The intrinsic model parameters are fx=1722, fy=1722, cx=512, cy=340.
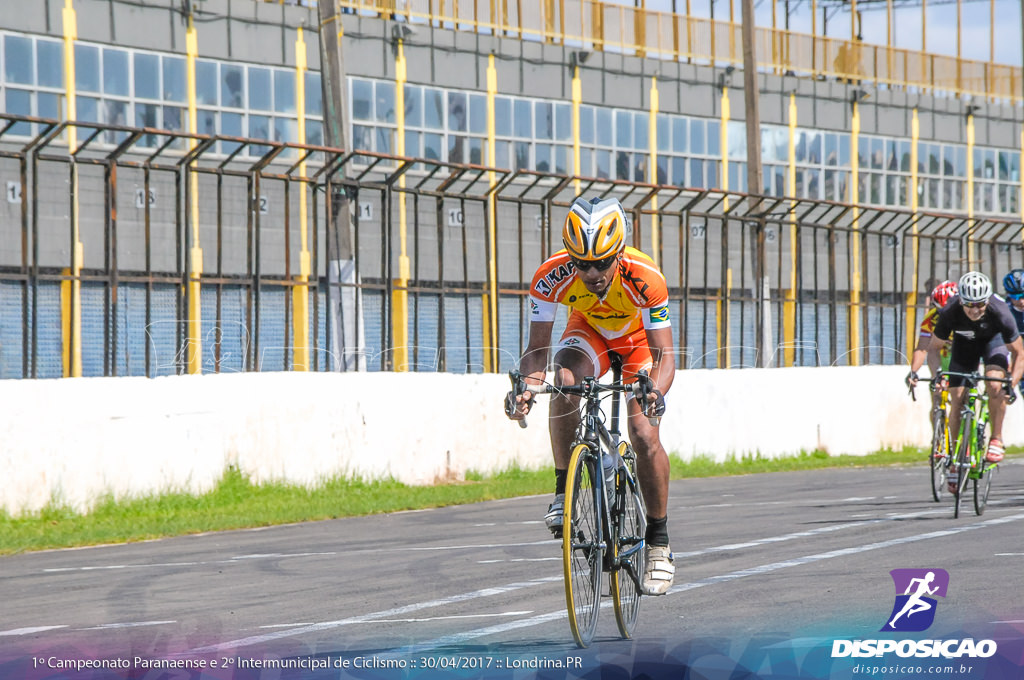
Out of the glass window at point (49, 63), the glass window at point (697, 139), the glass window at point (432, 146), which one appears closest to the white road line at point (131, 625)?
the glass window at point (49, 63)

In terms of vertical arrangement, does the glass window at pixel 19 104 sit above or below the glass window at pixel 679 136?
below

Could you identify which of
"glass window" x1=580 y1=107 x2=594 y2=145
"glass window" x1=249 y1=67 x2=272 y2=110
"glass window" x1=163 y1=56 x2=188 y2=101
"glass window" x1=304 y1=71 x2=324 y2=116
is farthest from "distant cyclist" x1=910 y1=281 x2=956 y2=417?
"glass window" x1=580 y1=107 x2=594 y2=145

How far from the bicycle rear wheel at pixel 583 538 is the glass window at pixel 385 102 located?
33.4 metres

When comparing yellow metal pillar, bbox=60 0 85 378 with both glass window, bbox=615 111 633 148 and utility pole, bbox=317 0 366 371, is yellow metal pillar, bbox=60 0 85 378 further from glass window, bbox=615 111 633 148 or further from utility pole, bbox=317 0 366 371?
glass window, bbox=615 111 633 148

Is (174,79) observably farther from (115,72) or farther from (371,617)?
(371,617)

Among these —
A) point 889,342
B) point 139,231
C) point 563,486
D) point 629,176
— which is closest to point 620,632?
point 563,486

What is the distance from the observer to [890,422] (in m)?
26.8

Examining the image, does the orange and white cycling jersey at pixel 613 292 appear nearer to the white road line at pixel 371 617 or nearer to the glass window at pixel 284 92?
the white road line at pixel 371 617

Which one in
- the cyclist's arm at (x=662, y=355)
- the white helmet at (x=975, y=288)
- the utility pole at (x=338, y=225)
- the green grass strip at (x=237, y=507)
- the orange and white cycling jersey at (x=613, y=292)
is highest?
the utility pole at (x=338, y=225)

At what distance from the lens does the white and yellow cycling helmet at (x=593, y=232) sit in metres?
7.37

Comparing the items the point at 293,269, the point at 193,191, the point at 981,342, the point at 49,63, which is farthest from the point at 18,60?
the point at 981,342

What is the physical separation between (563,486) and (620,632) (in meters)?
0.69

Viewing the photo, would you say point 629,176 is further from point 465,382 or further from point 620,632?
point 620,632

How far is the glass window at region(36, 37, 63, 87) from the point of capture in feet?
111
